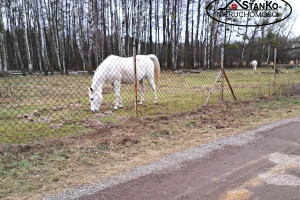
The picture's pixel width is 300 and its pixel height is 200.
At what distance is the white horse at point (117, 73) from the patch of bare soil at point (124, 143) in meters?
0.87

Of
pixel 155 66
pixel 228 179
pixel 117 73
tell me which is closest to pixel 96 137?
pixel 228 179

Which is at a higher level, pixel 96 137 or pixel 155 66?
pixel 155 66

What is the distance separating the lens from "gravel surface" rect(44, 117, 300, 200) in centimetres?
280

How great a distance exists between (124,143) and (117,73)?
397 centimetres

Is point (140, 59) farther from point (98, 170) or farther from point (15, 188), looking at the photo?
point (15, 188)

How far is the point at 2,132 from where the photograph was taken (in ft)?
17.1

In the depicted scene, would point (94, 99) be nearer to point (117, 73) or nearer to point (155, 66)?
point (117, 73)

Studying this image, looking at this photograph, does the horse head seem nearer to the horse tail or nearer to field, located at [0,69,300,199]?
field, located at [0,69,300,199]

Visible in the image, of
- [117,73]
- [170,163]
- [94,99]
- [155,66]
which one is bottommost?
[170,163]

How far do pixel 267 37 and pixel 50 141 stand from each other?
136 feet

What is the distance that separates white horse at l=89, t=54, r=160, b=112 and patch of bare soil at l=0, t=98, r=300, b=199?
872 millimetres

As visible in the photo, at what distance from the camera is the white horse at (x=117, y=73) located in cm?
749

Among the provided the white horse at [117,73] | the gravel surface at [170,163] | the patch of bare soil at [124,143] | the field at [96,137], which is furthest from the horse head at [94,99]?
the gravel surface at [170,163]

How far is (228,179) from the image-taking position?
9.99 feet
